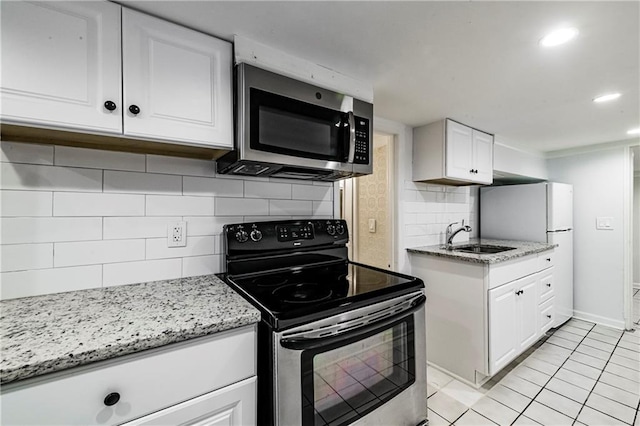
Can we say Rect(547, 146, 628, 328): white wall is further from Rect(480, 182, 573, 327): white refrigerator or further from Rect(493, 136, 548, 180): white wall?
Rect(493, 136, 548, 180): white wall

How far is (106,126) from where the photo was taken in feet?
3.35

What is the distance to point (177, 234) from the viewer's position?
1432 mm

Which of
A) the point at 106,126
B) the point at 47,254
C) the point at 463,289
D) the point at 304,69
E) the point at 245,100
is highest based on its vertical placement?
the point at 304,69

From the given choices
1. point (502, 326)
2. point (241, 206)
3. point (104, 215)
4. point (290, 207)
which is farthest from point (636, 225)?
point (104, 215)

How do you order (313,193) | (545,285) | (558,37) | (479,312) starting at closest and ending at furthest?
(558,37), (313,193), (479,312), (545,285)

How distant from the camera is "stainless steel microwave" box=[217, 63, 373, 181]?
1240 millimetres

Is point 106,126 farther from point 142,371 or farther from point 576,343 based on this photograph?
point 576,343

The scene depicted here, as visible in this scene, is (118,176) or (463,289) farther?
(463,289)

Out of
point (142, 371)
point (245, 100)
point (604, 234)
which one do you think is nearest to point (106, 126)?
point (245, 100)

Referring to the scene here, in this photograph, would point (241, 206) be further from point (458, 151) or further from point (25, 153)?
point (458, 151)

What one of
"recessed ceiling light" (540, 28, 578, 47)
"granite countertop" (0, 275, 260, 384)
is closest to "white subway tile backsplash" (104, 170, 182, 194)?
"granite countertop" (0, 275, 260, 384)

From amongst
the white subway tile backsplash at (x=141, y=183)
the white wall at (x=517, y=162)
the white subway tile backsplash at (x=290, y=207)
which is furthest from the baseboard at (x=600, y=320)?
the white subway tile backsplash at (x=141, y=183)

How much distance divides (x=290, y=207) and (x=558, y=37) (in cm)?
154

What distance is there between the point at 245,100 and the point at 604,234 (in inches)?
160
